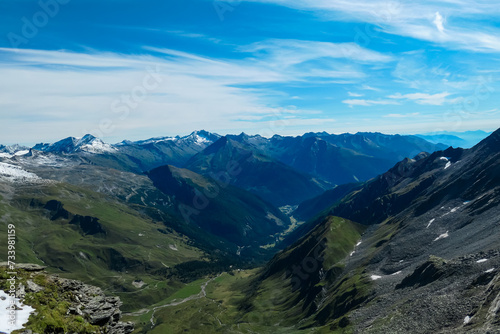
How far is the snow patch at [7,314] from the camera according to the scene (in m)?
35.9

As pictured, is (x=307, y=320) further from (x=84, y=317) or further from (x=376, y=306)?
(x=84, y=317)

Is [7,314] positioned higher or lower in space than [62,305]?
higher

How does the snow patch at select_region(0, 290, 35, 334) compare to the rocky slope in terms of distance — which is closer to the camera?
the snow patch at select_region(0, 290, 35, 334)

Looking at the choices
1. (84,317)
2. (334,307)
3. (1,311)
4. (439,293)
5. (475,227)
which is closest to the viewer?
(1,311)

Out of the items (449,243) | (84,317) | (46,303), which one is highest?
(46,303)

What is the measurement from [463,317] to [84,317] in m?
84.9

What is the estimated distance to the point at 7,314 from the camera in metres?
38.2

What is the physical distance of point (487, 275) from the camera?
308 feet

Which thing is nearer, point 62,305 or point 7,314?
point 7,314

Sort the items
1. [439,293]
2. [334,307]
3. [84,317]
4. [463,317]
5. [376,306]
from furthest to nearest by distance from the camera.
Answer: [334,307] → [376,306] → [439,293] → [463,317] → [84,317]

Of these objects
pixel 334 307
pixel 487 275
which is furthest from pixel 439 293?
pixel 334 307

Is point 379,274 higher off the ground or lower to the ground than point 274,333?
higher

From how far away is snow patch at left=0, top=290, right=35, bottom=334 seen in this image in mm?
35931

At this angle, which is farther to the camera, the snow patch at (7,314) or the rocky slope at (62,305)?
the rocky slope at (62,305)
